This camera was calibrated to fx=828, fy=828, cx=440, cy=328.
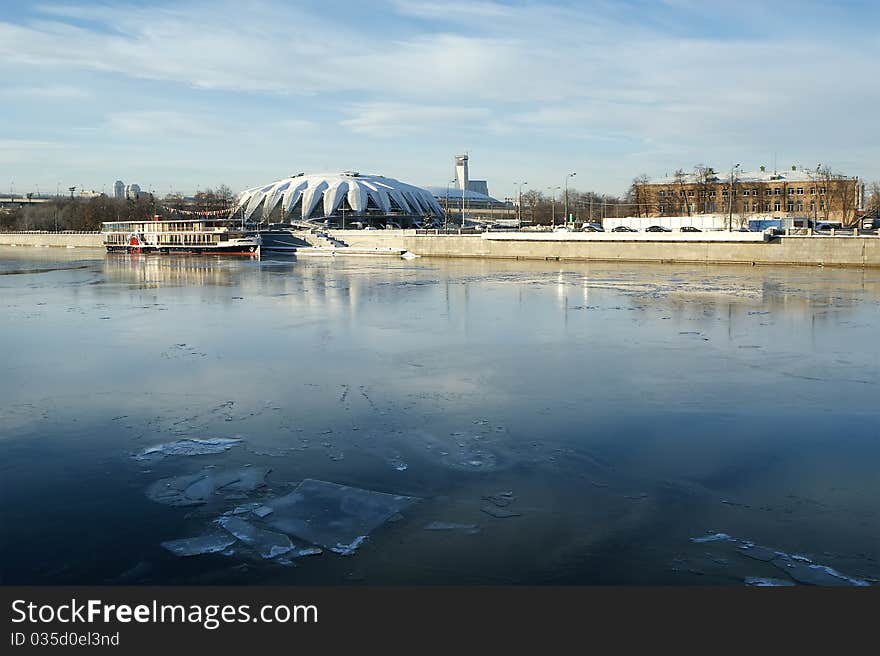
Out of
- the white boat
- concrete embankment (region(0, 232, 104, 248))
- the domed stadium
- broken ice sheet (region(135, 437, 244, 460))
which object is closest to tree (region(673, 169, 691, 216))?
the domed stadium

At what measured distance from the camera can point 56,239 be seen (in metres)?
78.1

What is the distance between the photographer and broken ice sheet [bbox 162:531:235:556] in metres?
5.48

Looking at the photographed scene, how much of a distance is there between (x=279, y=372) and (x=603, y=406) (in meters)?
4.64

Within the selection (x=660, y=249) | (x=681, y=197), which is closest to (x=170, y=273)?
(x=660, y=249)

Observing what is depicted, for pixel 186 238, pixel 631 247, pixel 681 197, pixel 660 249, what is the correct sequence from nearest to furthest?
pixel 660 249 < pixel 631 247 < pixel 186 238 < pixel 681 197

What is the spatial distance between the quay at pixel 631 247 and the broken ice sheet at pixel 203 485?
34251 millimetres

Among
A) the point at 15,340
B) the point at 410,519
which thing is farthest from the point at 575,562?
the point at 15,340

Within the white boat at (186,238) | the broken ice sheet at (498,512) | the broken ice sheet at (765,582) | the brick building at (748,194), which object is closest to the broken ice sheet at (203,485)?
the broken ice sheet at (498,512)

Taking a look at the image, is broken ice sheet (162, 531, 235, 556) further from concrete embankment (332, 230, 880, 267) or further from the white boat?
the white boat

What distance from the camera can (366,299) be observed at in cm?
2258

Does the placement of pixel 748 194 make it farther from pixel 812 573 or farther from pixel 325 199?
pixel 812 573

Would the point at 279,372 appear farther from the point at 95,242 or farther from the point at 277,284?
the point at 95,242

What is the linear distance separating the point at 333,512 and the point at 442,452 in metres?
1.77

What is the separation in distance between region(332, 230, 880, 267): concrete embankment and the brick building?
24.6 m
